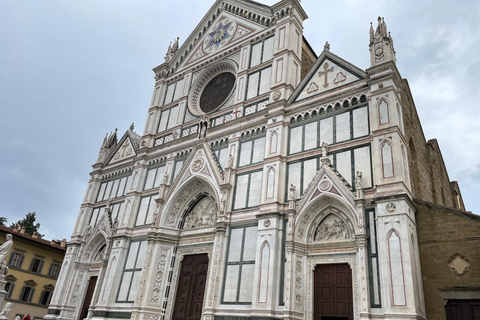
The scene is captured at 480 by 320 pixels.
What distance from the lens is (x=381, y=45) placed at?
611 inches

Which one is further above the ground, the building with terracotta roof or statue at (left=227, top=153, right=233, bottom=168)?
statue at (left=227, top=153, right=233, bottom=168)

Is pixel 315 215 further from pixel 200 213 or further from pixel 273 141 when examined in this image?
pixel 200 213

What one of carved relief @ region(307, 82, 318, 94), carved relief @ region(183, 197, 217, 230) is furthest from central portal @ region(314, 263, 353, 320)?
carved relief @ region(307, 82, 318, 94)

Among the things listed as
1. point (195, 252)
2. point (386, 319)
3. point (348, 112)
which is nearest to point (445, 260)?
point (386, 319)

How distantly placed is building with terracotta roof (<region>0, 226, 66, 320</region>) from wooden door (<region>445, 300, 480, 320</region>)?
2926cm

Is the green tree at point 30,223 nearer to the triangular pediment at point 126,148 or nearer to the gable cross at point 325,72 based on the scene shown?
the triangular pediment at point 126,148

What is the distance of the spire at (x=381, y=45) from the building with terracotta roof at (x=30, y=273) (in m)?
28.7

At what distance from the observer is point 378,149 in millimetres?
13555

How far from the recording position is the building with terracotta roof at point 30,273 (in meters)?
29.2

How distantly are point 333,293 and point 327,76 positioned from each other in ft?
30.6

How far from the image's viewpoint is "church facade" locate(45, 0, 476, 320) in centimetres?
1295

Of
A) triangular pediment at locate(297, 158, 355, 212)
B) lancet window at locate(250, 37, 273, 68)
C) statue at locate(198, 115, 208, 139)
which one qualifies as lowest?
triangular pediment at locate(297, 158, 355, 212)

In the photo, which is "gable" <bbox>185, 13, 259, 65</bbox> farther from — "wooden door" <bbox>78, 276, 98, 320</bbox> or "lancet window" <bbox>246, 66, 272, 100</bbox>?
"wooden door" <bbox>78, 276, 98, 320</bbox>

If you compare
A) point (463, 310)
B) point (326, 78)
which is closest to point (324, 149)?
point (326, 78)
